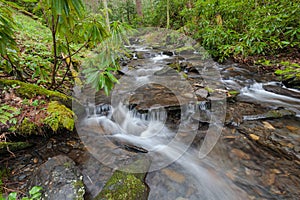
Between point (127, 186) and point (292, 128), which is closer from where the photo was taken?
point (127, 186)

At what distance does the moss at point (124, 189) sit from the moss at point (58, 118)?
113 cm

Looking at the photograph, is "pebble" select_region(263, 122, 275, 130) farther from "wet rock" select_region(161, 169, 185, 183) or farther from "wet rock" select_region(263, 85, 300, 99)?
"wet rock" select_region(161, 169, 185, 183)

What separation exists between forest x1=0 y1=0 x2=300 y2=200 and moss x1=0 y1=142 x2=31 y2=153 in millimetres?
11

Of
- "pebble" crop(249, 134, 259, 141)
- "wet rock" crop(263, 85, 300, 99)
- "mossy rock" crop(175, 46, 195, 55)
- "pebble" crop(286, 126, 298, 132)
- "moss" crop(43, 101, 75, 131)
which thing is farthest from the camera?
"mossy rock" crop(175, 46, 195, 55)

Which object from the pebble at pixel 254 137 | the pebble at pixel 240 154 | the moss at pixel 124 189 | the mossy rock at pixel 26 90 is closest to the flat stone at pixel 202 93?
the pebble at pixel 254 137

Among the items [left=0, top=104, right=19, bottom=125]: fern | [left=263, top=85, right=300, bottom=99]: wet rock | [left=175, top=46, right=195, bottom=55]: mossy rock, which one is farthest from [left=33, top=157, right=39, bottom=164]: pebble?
[left=175, top=46, right=195, bottom=55]: mossy rock

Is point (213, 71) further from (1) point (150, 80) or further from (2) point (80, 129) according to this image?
(2) point (80, 129)

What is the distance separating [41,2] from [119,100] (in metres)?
2.43

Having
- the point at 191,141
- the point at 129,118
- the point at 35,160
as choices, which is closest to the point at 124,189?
the point at 35,160

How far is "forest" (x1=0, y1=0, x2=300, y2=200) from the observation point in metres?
1.88

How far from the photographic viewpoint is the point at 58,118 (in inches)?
91.6

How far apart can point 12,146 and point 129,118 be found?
1.99 m

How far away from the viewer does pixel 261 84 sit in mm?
4957

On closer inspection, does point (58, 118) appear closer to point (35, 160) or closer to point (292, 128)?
point (35, 160)
